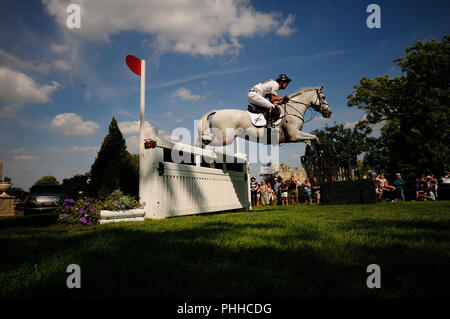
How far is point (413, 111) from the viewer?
22.5 meters

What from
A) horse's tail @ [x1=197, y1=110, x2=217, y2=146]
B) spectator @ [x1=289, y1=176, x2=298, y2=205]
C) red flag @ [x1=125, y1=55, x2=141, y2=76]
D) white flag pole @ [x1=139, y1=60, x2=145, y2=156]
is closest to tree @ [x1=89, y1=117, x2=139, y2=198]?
white flag pole @ [x1=139, y1=60, x2=145, y2=156]

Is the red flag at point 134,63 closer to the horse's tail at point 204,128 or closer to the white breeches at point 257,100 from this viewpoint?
the horse's tail at point 204,128

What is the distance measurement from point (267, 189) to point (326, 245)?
49.9ft

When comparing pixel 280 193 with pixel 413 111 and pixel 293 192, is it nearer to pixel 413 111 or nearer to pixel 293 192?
pixel 293 192

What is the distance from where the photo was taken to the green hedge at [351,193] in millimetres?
11666

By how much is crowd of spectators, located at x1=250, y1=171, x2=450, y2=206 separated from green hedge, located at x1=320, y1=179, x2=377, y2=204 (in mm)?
3051

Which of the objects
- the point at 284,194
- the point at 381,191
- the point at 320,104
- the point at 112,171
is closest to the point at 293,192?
the point at 284,194

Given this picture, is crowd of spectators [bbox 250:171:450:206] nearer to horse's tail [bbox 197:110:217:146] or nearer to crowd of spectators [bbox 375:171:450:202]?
crowd of spectators [bbox 375:171:450:202]

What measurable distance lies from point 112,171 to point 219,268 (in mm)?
5377

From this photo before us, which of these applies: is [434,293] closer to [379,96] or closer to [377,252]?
[377,252]

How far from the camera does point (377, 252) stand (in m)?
2.20

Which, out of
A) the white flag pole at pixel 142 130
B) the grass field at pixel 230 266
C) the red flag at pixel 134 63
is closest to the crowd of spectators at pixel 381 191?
the white flag pole at pixel 142 130

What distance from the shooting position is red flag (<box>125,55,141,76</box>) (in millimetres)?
5880
